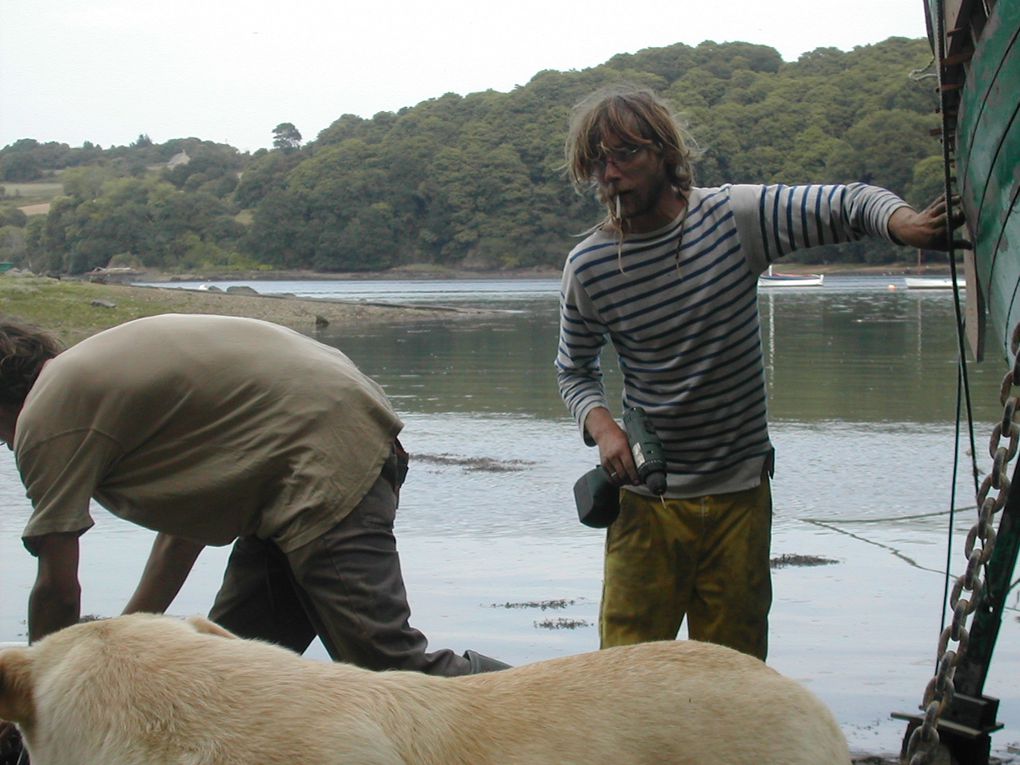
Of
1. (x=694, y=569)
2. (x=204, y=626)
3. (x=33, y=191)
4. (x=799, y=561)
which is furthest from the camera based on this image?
(x=33, y=191)

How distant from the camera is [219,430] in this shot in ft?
11.6

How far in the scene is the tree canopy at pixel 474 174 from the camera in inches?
3172

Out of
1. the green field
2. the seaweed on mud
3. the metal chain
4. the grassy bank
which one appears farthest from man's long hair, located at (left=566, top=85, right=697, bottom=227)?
the green field

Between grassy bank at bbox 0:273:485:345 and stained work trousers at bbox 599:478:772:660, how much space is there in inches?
828

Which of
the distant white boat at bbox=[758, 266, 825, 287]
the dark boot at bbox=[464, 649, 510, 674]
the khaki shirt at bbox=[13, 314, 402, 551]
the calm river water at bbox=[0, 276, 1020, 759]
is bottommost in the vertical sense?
the distant white boat at bbox=[758, 266, 825, 287]

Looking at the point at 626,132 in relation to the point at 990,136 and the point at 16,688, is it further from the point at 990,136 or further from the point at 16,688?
the point at 16,688

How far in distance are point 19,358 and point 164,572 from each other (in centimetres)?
86

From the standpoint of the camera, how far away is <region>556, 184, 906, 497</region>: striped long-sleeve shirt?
384 cm

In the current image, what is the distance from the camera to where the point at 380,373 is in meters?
21.0

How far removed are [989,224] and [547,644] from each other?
334 centimetres

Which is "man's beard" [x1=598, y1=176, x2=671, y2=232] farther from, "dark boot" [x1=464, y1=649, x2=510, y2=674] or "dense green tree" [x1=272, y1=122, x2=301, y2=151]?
"dense green tree" [x1=272, y1=122, x2=301, y2=151]

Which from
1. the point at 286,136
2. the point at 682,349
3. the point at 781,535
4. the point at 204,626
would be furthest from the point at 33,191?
the point at 204,626

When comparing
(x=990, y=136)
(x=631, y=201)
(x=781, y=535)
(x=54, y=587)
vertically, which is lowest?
(x=781, y=535)

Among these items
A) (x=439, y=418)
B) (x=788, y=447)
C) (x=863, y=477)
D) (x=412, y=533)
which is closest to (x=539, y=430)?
(x=439, y=418)
